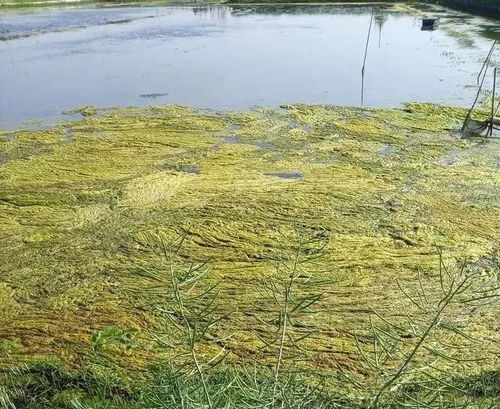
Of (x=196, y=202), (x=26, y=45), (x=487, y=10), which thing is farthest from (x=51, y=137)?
(x=487, y=10)

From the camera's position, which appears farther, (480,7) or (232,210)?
(480,7)

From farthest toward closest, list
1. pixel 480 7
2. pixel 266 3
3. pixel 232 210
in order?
pixel 266 3 → pixel 480 7 → pixel 232 210

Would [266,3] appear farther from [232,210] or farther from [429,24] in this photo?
[232,210]

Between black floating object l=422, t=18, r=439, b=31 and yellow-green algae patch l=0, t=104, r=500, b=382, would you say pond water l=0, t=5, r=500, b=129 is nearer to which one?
A: black floating object l=422, t=18, r=439, b=31

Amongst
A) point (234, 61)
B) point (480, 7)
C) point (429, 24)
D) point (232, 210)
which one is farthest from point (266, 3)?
point (232, 210)

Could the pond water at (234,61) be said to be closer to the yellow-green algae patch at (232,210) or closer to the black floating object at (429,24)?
the black floating object at (429,24)

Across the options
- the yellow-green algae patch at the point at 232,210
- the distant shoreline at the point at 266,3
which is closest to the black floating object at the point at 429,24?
the distant shoreline at the point at 266,3

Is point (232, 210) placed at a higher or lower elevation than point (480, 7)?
lower

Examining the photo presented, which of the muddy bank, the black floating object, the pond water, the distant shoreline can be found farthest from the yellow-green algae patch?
the distant shoreline
